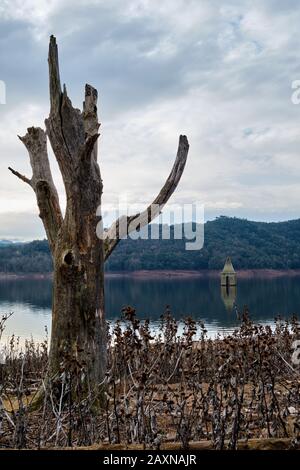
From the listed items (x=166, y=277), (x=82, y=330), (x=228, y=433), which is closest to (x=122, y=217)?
(x=82, y=330)

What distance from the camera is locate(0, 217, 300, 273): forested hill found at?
94938 millimetres

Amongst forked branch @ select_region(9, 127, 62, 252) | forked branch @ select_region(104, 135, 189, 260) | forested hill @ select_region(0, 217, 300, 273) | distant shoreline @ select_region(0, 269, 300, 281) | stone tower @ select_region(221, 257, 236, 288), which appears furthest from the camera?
distant shoreline @ select_region(0, 269, 300, 281)

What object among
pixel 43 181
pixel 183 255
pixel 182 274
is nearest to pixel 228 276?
pixel 183 255

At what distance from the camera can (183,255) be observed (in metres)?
95.4

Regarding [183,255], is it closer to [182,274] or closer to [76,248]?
[182,274]

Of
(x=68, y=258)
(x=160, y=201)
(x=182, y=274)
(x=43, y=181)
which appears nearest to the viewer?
(x=68, y=258)

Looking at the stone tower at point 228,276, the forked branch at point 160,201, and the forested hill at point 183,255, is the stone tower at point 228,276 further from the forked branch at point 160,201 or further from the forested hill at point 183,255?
the forked branch at point 160,201

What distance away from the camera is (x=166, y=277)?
101 m

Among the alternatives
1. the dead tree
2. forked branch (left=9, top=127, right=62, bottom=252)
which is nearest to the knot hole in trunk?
the dead tree

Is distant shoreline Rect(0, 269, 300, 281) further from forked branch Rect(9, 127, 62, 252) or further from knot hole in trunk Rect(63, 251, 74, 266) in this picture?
knot hole in trunk Rect(63, 251, 74, 266)

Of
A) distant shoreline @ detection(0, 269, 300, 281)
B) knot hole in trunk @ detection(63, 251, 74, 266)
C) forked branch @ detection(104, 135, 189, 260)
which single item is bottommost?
distant shoreline @ detection(0, 269, 300, 281)

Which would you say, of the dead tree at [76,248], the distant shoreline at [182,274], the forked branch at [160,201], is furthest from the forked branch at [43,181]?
the distant shoreline at [182,274]

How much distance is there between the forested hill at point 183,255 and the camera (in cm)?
9494
